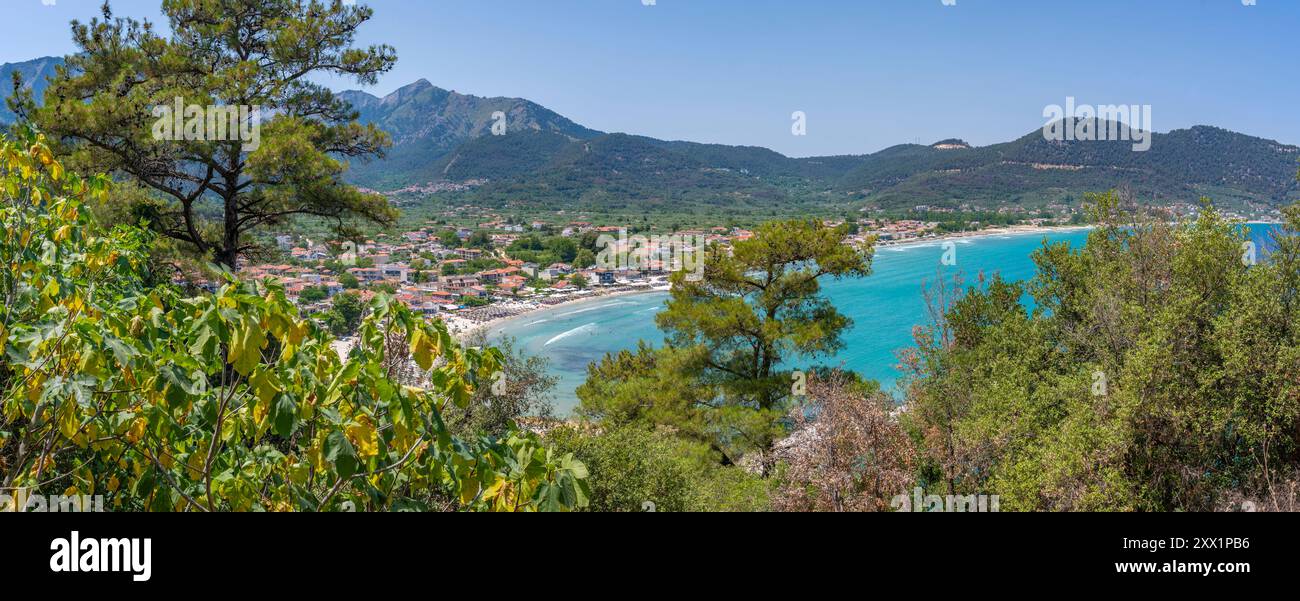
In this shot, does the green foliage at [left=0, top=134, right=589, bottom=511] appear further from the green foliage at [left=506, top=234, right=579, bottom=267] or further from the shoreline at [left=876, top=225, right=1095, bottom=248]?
the shoreline at [left=876, top=225, right=1095, bottom=248]

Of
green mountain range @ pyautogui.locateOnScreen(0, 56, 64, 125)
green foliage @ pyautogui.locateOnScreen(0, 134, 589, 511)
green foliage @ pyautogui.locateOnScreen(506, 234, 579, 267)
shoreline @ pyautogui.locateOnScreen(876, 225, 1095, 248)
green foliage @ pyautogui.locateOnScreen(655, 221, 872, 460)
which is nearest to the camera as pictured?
green foliage @ pyautogui.locateOnScreen(0, 134, 589, 511)

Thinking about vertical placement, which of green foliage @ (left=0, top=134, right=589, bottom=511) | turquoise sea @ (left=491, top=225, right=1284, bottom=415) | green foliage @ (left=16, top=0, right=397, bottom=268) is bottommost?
turquoise sea @ (left=491, top=225, right=1284, bottom=415)

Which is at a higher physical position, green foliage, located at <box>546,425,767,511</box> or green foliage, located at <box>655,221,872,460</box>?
green foliage, located at <box>655,221,872,460</box>

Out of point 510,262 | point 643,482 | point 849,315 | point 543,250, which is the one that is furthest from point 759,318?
point 543,250

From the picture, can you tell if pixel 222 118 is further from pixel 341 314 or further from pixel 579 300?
pixel 579 300

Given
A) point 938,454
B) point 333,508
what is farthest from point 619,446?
point 333,508

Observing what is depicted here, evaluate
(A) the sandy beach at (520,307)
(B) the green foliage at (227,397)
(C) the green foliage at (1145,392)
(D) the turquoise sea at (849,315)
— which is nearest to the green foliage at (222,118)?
(B) the green foliage at (227,397)

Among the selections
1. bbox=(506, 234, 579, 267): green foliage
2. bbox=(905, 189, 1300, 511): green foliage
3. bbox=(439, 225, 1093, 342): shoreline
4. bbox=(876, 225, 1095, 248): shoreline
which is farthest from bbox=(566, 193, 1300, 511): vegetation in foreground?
bbox=(876, 225, 1095, 248): shoreline
